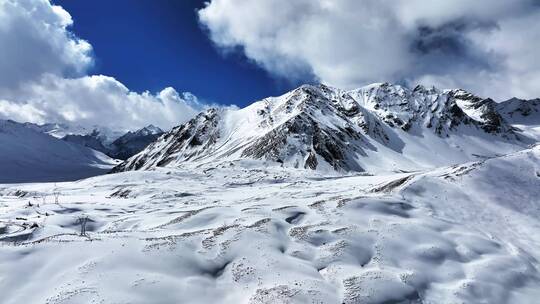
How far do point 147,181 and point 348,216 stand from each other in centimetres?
7570

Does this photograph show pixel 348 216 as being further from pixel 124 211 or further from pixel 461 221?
pixel 124 211

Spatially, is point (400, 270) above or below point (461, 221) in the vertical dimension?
below

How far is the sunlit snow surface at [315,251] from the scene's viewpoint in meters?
28.6

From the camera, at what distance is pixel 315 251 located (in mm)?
35938

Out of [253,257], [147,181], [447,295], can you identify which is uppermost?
[147,181]

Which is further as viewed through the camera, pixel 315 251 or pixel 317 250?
pixel 317 250

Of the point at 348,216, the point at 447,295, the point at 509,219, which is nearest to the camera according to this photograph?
the point at 447,295

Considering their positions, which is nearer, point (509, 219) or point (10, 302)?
point (10, 302)

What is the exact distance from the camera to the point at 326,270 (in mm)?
32781

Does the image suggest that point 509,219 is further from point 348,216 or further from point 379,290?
point 379,290

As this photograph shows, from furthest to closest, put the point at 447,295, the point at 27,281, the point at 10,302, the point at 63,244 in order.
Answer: the point at 63,244 → the point at 447,295 → the point at 27,281 → the point at 10,302

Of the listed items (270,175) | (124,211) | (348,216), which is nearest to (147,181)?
(270,175)

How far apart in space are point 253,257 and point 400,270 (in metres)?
10.3

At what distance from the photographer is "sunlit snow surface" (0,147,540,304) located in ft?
93.8
